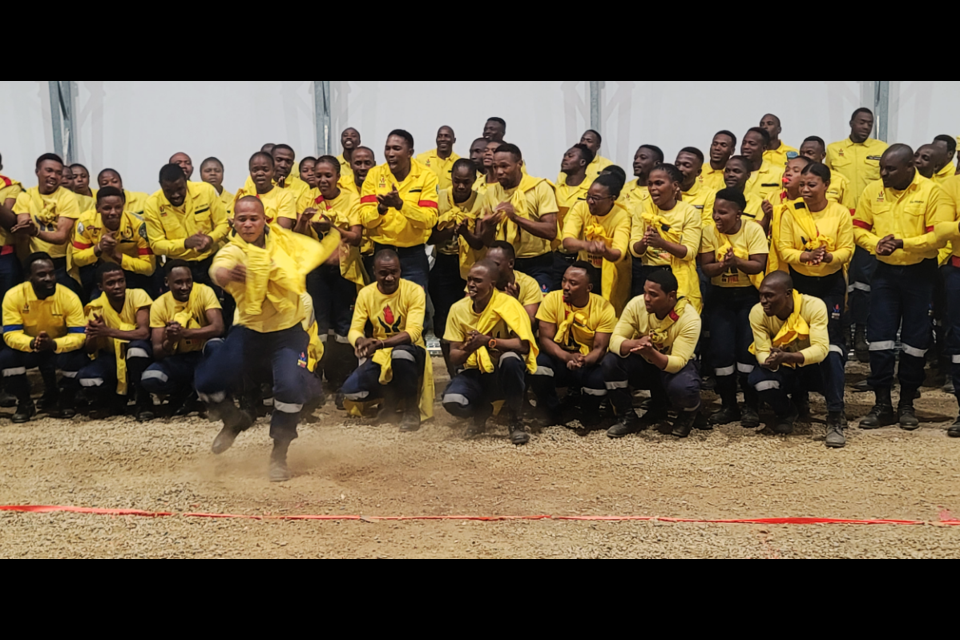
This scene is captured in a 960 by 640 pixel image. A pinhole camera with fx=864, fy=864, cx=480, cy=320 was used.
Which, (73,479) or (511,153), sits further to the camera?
(511,153)

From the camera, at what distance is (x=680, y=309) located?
5949 mm

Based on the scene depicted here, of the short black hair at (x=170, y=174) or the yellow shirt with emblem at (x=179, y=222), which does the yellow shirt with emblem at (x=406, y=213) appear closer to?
the yellow shirt with emblem at (x=179, y=222)

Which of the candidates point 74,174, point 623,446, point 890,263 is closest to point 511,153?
point 623,446

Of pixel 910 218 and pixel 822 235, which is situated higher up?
pixel 910 218

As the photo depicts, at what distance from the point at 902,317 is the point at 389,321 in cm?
364

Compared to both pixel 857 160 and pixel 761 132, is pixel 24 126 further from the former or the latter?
pixel 857 160

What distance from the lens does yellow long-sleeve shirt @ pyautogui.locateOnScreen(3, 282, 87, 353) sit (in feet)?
21.7

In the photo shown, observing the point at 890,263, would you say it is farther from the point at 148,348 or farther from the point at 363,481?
the point at 148,348

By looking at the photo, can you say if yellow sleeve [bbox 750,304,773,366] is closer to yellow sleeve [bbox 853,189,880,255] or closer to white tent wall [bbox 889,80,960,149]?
yellow sleeve [bbox 853,189,880,255]

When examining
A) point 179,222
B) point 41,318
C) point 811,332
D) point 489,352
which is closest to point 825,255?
point 811,332

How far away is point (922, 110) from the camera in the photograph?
909cm

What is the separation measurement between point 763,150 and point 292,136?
5077mm

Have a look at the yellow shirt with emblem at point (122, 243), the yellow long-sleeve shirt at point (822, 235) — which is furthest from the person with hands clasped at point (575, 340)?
the yellow shirt with emblem at point (122, 243)

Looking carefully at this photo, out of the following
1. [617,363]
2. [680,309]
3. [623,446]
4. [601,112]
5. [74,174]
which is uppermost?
[601,112]
